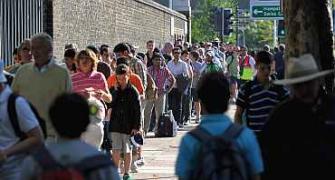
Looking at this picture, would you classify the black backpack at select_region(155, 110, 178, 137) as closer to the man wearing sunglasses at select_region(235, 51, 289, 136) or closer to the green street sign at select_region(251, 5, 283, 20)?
the man wearing sunglasses at select_region(235, 51, 289, 136)

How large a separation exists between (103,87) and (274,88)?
Answer: 301 centimetres

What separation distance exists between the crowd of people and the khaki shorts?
0.01 m

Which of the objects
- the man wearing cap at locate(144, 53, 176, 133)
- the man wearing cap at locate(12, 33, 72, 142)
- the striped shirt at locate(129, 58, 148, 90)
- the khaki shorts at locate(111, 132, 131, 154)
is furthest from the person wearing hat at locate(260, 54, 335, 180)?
the man wearing cap at locate(144, 53, 176, 133)

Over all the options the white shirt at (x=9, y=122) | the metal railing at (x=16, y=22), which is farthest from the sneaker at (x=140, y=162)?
the white shirt at (x=9, y=122)

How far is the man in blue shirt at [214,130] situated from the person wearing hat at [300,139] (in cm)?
32

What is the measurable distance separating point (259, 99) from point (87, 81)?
2961 mm

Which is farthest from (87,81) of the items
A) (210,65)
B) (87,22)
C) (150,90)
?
(87,22)

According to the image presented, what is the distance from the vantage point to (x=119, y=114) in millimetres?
11875

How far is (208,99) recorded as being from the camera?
5.66 metres

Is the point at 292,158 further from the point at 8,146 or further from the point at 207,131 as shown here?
the point at 8,146

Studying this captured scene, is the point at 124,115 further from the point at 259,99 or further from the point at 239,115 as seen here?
the point at 259,99

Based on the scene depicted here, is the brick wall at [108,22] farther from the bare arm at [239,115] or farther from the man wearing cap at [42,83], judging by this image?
the bare arm at [239,115]

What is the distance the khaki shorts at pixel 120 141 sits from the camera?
1196cm

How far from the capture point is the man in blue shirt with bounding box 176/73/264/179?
5598 millimetres
